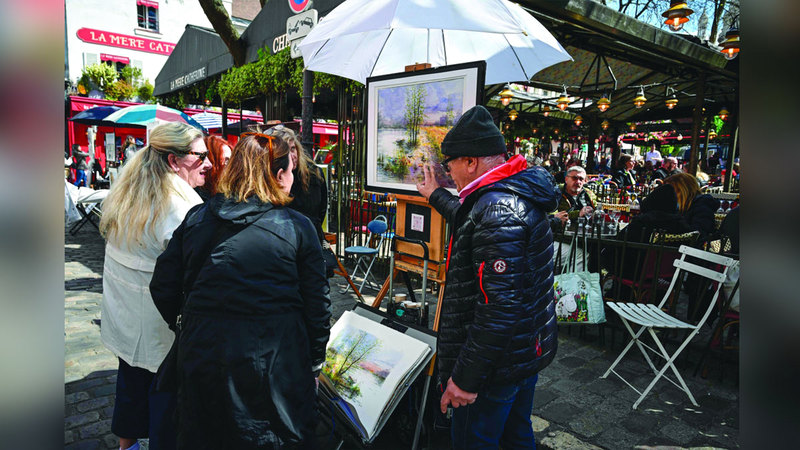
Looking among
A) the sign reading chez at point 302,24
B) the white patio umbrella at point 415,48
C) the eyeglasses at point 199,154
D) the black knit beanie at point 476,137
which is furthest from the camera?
the sign reading chez at point 302,24

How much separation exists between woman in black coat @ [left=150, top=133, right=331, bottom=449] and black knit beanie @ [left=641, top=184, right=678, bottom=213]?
173 inches

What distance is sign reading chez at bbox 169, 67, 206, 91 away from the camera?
34.1 ft

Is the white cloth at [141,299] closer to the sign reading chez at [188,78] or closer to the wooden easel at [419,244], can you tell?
the wooden easel at [419,244]

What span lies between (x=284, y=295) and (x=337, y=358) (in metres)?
1.23

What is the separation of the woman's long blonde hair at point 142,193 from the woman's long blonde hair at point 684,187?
512 cm

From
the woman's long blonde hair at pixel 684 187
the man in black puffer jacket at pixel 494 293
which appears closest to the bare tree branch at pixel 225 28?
the man in black puffer jacket at pixel 494 293

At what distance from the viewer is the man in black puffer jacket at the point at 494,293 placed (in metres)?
1.89

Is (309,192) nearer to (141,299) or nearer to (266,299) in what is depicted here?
(141,299)

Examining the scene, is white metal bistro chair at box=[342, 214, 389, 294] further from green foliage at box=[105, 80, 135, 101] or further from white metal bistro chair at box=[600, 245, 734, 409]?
green foliage at box=[105, 80, 135, 101]

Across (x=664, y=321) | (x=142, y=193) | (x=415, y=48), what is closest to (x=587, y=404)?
(x=664, y=321)

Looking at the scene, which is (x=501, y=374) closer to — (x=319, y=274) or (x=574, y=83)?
(x=319, y=274)

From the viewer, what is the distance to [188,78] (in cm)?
1102

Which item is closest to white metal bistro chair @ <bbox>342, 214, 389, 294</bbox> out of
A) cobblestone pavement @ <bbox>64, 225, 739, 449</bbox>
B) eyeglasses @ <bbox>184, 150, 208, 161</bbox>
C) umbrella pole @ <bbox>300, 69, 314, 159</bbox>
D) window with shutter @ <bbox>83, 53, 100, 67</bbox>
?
umbrella pole @ <bbox>300, 69, 314, 159</bbox>

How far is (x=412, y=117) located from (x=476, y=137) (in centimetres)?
162
